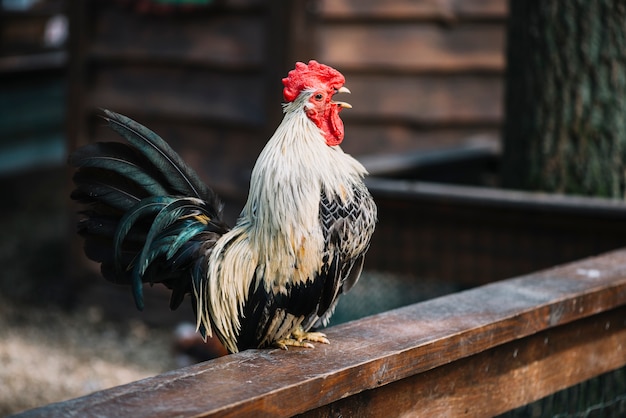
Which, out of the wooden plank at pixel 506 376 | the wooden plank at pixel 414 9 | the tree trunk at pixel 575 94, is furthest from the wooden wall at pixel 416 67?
the wooden plank at pixel 506 376

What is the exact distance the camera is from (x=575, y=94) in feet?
11.9

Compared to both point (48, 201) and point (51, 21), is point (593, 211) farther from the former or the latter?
point (51, 21)

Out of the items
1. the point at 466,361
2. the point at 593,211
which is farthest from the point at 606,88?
the point at 466,361

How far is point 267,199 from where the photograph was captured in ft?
6.02

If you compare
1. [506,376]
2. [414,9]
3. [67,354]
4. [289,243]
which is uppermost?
[414,9]

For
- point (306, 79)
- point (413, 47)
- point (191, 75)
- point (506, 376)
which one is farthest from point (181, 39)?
point (506, 376)

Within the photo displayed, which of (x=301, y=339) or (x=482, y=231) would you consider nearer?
(x=301, y=339)

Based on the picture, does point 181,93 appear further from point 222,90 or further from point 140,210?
point 140,210

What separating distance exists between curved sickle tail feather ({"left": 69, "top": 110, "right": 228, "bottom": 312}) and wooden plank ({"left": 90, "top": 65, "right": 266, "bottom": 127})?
341 cm

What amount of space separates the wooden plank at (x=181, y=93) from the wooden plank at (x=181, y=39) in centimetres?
9

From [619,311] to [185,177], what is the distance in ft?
3.91

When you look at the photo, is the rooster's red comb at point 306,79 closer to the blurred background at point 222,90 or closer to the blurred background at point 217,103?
the blurred background at point 217,103

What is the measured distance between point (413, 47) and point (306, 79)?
3.84 metres

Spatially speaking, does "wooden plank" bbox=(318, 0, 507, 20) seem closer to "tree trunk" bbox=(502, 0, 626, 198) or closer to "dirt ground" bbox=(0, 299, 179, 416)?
"tree trunk" bbox=(502, 0, 626, 198)
